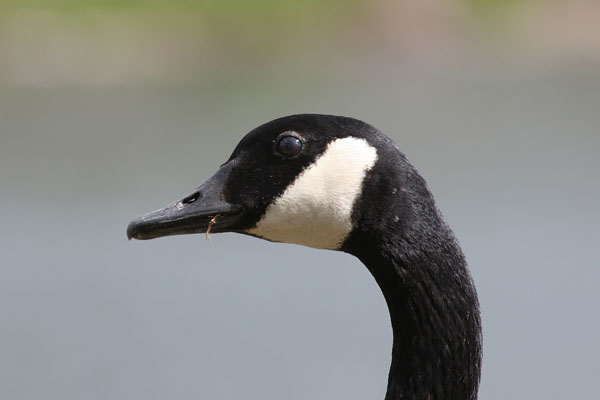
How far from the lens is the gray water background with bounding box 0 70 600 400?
23.2 feet

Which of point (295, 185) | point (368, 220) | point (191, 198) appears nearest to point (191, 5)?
point (191, 198)

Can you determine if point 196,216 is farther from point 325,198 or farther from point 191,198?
point 325,198

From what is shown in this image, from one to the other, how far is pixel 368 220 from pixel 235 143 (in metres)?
7.72

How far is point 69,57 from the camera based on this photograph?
1348 cm

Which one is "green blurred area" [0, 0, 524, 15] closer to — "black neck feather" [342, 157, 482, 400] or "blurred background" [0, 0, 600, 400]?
"blurred background" [0, 0, 600, 400]

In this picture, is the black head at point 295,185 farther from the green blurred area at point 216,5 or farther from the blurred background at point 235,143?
the green blurred area at point 216,5

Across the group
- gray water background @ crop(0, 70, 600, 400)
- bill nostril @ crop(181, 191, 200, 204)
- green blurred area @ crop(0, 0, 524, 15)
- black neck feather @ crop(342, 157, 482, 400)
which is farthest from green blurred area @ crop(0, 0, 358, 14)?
black neck feather @ crop(342, 157, 482, 400)

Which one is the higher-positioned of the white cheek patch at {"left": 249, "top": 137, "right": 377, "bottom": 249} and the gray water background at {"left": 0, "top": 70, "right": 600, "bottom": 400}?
the gray water background at {"left": 0, "top": 70, "right": 600, "bottom": 400}

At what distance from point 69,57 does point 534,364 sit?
8159 mm

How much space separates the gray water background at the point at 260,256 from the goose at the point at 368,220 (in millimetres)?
3489

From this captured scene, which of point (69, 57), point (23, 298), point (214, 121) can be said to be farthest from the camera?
point (69, 57)

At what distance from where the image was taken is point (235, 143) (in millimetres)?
10773

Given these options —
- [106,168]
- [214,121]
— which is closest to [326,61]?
[214,121]

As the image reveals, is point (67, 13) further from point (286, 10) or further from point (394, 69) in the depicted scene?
point (394, 69)
